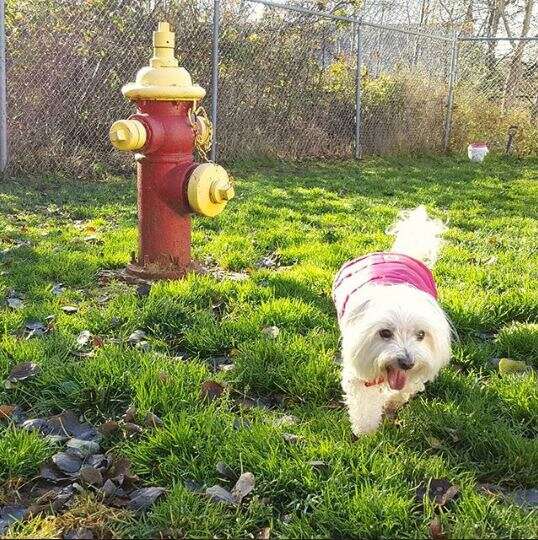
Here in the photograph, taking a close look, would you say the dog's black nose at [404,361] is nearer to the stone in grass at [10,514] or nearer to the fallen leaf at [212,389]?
the fallen leaf at [212,389]

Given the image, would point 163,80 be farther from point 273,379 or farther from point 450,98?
point 450,98

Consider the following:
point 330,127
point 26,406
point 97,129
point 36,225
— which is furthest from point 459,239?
point 330,127

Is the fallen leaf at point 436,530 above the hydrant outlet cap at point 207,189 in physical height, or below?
below

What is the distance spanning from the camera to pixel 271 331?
3.49 meters

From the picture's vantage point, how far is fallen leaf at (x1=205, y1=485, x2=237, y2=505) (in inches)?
82.3

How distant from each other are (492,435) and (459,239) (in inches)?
136

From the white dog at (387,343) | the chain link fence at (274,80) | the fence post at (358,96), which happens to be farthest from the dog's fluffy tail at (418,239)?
the fence post at (358,96)

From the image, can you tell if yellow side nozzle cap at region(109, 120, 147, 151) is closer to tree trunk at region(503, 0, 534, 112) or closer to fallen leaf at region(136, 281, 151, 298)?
fallen leaf at region(136, 281, 151, 298)

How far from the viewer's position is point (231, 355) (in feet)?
10.8

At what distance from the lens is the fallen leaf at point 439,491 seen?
82.4 inches

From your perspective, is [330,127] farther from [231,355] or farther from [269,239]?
[231,355]

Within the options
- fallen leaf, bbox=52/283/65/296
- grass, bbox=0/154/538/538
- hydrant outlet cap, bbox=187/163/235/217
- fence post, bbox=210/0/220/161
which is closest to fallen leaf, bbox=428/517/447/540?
grass, bbox=0/154/538/538

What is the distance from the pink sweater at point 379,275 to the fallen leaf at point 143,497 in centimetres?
114

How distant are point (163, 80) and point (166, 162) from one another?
1.64 feet
